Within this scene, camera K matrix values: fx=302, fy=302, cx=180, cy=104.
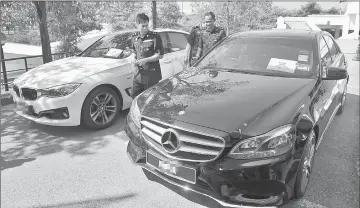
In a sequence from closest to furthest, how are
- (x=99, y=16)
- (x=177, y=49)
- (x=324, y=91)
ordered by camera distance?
(x=324, y=91) < (x=177, y=49) < (x=99, y=16)

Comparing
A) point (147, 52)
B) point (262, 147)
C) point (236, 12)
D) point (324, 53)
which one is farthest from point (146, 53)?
point (236, 12)

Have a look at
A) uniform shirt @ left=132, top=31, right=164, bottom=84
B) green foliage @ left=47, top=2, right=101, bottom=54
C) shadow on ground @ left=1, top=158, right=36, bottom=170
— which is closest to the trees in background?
green foliage @ left=47, top=2, right=101, bottom=54

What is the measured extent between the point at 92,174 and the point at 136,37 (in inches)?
80.3

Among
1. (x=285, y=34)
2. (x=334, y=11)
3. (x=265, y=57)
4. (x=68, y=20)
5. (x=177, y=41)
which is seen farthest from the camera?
(x=334, y=11)

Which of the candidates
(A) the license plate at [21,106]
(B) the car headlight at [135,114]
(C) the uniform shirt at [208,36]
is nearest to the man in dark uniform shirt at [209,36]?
(C) the uniform shirt at [208,36]

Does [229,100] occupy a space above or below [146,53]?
below

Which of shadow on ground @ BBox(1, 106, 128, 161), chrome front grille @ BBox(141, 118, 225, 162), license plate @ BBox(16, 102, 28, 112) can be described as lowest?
shadow on ground @ BBox(1, 106, 128, 161)

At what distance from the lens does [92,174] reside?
331 centimetres

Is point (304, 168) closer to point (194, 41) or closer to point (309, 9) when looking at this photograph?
point (194, 41)

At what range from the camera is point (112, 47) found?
527 centimetres

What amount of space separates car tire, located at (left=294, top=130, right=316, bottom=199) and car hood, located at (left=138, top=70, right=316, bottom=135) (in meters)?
0.36

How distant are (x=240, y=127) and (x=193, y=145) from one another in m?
0.39

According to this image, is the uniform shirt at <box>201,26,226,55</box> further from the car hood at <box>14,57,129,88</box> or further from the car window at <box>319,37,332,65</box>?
the car window at <box>319,37,332,65</box>

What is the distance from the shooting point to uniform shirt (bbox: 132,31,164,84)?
421 centimetres
